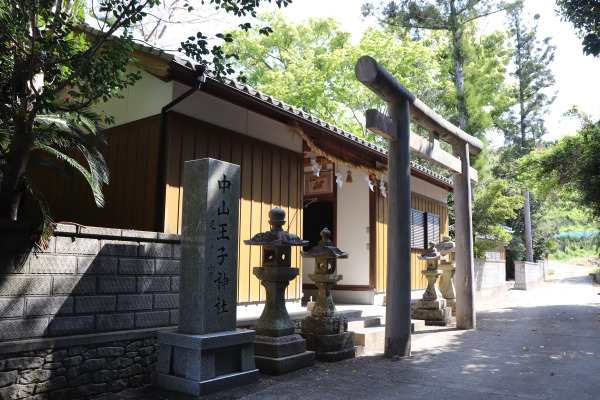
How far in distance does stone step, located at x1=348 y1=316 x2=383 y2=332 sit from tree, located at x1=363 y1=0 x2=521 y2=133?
1591 centimetres

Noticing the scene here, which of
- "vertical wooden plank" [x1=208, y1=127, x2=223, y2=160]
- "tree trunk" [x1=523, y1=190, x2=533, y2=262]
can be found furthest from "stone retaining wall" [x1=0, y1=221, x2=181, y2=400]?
"tree trunk" [x1=523, y1=190, x2=533, y2=262]

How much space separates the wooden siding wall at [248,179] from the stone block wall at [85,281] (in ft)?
3.84

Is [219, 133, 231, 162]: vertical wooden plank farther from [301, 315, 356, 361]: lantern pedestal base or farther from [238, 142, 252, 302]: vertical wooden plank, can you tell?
[301, 315, 356, 361]: lantern pedestal base

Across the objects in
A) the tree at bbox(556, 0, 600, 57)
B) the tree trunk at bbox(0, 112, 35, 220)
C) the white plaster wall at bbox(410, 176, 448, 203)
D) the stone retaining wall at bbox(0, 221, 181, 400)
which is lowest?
the stone retaining wall at bbox(0, 221, 181, 400)

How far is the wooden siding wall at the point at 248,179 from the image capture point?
7453 millimetres

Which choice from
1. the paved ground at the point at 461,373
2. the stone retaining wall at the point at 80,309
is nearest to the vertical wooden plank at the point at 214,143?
the stone retaining wall at the point at 80,309

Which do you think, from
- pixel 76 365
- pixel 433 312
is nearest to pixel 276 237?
pixel 76 365

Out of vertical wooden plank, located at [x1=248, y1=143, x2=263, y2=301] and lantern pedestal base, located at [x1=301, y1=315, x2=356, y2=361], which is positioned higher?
vertical wooden plank, located at [x1=248, y1=143, x2=263, y2=301]

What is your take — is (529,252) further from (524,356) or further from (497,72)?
(524,356)

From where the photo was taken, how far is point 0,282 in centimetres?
473

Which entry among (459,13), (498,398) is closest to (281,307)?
(498,398)

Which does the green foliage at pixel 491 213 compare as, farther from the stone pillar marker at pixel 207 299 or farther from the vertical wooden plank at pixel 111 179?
the stone pillar marker at pixel 207 299

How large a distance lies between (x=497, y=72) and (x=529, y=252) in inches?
491

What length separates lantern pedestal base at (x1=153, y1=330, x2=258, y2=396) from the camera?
5.22m
